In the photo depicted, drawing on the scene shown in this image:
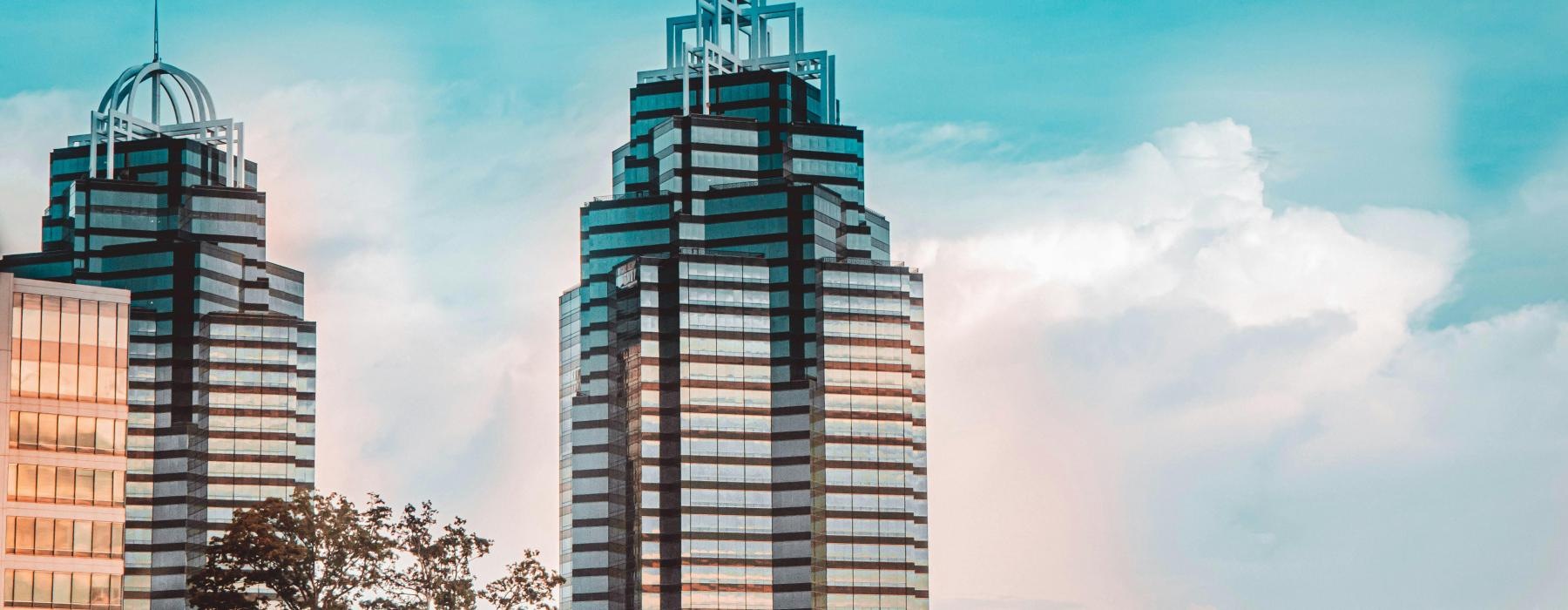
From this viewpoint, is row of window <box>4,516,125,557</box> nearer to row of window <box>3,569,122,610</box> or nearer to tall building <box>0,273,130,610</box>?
tall building <box>0,273,130,610</box>

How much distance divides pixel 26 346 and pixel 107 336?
5.37 metres

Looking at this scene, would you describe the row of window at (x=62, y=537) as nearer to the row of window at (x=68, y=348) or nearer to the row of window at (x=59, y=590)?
the row of window at (x=59, y=590)

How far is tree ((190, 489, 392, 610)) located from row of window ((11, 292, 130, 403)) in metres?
11.8

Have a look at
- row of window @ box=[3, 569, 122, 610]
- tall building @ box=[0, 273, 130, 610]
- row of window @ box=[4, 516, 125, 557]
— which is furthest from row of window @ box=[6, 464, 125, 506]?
row of window @ box=[3, 569, 122, 610]

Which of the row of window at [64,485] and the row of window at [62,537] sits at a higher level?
the row of window at [64,485]

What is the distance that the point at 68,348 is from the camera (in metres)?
145

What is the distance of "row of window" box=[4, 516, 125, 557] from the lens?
473ft

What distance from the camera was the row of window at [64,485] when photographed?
144500 mm

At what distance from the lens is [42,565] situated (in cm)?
14475

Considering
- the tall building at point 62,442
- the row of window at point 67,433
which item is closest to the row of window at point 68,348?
the tall building at point 62,442

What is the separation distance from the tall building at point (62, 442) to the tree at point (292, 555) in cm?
682

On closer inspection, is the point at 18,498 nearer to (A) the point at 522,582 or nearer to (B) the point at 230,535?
(B) the point at 230,535

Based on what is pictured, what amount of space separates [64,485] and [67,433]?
3.43 metres

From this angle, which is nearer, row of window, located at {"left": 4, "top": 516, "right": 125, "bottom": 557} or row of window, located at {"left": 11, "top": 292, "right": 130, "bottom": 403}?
row of window, located at {"left": 11, "top": 292, "right": 130, "bottom": 403}
